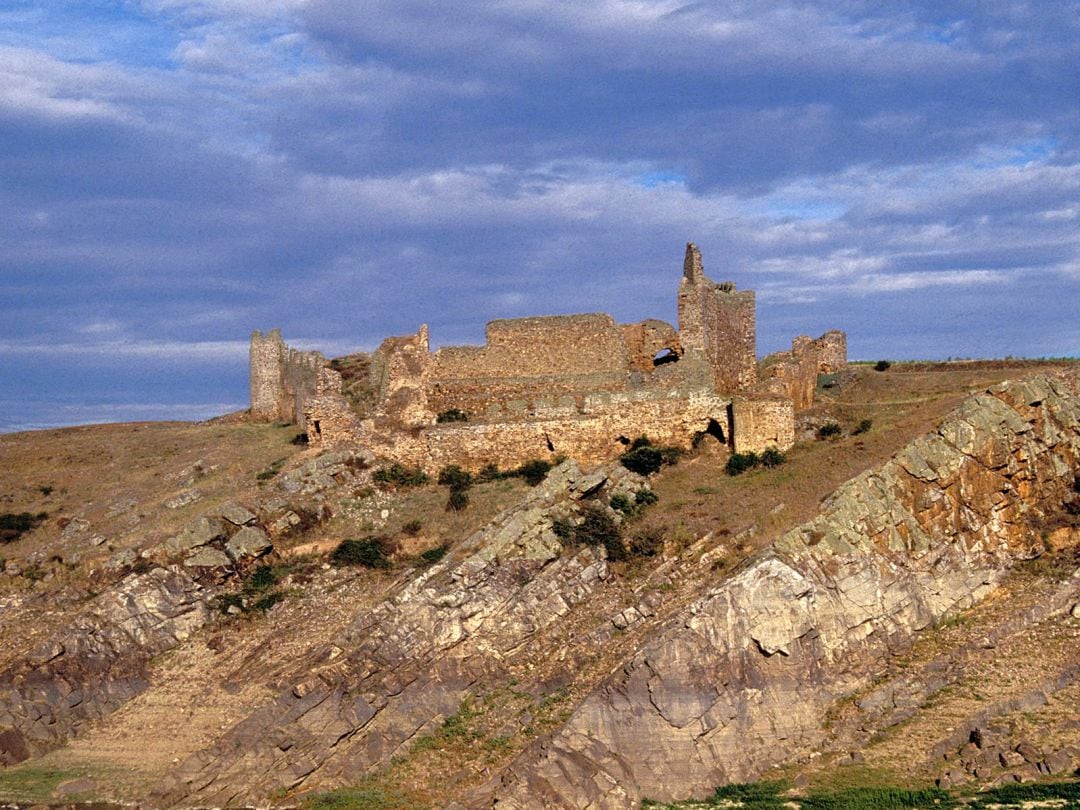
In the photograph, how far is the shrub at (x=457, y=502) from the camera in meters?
35.7

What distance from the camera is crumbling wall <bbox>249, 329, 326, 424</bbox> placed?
50344 mm

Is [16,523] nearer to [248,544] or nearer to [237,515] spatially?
[237,515]

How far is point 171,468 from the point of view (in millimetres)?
43344

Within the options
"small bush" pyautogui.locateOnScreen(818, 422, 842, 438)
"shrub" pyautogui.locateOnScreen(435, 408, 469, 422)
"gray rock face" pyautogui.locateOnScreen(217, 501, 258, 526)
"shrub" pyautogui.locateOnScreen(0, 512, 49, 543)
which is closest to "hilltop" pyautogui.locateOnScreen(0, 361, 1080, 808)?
"gray rock face" pyautogui.locateOnScreen(217, 501, 258, 526)

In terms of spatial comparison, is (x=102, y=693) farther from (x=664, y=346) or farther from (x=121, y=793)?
(x=664, y=346)

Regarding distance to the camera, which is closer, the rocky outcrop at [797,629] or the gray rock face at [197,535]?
the rocky outcrop at [797,629]

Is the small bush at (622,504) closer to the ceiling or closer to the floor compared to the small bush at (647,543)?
closer to the ceiling

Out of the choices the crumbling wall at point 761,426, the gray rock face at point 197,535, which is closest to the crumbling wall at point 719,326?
the crumbling wall at point 761,426

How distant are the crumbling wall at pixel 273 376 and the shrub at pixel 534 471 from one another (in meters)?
14.1

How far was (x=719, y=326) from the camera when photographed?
43.1 m

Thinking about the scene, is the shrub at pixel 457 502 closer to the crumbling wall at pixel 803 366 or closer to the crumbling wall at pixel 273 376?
the crumbling wall at pixel 803 366

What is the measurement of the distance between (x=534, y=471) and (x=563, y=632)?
28.7 ft

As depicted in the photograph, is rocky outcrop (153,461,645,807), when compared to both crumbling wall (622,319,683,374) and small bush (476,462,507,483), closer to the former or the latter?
small bush (476,462,507,483)

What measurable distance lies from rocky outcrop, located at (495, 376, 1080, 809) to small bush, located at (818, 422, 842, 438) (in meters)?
5.59
